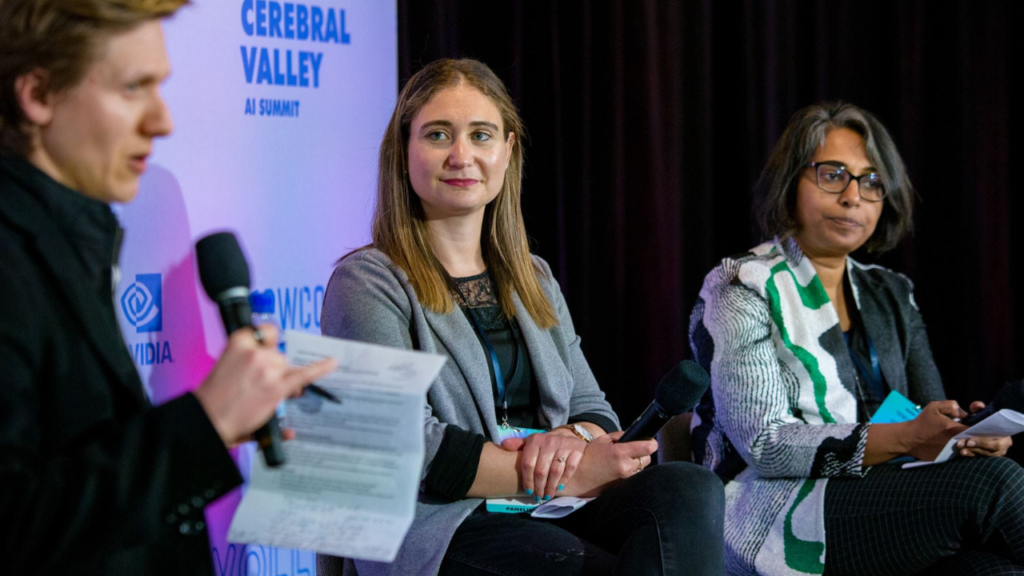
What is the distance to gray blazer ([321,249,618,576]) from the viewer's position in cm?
177

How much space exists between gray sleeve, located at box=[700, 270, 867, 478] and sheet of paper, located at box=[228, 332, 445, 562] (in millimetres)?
1298

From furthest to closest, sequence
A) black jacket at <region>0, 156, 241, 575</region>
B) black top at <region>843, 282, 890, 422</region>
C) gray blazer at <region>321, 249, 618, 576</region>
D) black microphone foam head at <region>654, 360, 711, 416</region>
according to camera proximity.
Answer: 1. black top at <region>843, 282, 890, 422</region>
2. gray blazer at <region>321, 249, 618, 576</region>
3. black microphone foam head at <region>654, 360, 711, 416</region>
4. black jacket at <region>0, 156, 241, 575</region>

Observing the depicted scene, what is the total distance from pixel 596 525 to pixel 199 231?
115 cm

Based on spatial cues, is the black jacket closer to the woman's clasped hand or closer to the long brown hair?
the woman's clasped hand

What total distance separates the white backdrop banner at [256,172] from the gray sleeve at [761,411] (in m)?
1.05

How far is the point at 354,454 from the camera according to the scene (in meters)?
1.12

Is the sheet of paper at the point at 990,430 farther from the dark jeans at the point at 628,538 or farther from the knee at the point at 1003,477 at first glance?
the dark jeans at the point at 628,538

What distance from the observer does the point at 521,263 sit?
221 cm

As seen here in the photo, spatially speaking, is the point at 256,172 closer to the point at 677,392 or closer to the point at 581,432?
the point at 581,432

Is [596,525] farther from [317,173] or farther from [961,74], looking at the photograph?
[961,74]

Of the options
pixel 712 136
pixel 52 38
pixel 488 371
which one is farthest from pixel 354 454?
pixel 712 136

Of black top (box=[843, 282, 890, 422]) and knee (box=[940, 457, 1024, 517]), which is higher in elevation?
black top (box=[843, 282, 890, 422])

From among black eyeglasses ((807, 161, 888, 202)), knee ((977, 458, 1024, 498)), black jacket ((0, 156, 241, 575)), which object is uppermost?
black eyeglasses ((807, 161, 888, 202))

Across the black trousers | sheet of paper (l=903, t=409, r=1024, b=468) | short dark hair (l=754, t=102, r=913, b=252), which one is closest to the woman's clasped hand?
the black trousers
